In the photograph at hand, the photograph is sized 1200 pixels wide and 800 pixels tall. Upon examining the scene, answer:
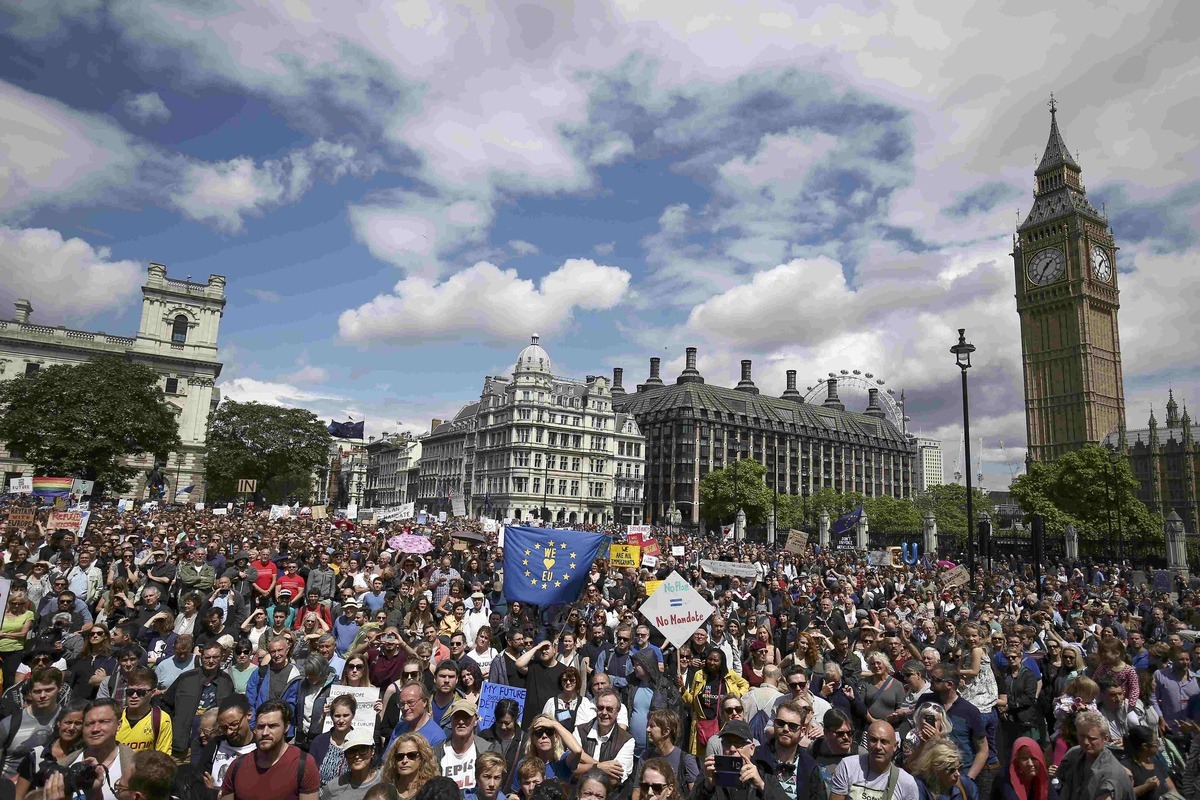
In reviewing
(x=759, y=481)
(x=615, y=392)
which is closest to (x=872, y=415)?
(x=615, y=392)

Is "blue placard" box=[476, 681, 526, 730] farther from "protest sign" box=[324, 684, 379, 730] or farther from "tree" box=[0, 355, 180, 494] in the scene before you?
"tree" box=[0, 355, 180, 494]

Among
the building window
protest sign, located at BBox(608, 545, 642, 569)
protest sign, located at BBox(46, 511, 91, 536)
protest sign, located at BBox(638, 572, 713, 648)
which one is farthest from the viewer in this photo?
the building window

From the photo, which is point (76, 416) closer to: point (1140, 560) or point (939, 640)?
point (939, 640)

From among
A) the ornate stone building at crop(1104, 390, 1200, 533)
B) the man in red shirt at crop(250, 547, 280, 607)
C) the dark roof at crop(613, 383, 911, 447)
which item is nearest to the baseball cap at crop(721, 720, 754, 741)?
the man in red shirt at crop(250, 547, 280, 607)

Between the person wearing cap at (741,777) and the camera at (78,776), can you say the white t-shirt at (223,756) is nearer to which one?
the camera at (78,776)

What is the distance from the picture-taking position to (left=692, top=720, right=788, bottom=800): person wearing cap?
15.3 ft

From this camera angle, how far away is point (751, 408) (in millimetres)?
114500

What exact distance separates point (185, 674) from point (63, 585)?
16.6 feet

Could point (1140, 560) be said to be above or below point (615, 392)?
below

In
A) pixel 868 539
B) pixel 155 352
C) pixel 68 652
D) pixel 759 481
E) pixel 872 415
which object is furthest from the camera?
pixel 872 415

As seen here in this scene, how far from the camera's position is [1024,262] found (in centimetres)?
11275

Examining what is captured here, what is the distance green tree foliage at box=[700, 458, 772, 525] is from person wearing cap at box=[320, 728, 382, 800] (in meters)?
78.8

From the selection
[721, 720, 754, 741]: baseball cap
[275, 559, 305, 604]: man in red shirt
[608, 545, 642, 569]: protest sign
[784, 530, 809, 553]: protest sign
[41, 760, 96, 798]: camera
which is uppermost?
[784, 530, 809, 553]: protest sign

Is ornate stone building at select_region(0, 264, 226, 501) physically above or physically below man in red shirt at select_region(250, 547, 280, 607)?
above
